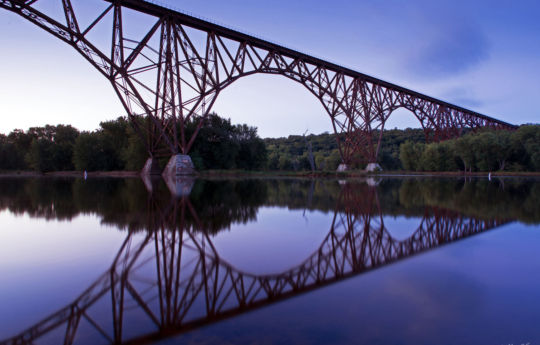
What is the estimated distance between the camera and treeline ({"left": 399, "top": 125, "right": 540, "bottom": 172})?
48.7 meters

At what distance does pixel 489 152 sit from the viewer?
49656 mm

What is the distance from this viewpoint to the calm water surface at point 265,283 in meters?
2.38

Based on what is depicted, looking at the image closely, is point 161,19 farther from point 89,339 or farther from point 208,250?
point 89,339

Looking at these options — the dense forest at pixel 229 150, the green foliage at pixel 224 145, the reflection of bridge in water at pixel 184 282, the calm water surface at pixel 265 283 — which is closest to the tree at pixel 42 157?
the dense forest at pixel 229 150

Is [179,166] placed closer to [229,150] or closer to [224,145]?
[224,145]

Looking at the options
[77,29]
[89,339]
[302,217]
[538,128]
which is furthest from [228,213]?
[538,128]

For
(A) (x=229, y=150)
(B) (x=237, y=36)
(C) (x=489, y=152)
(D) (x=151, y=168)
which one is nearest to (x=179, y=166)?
(D) (x=151, y=168)

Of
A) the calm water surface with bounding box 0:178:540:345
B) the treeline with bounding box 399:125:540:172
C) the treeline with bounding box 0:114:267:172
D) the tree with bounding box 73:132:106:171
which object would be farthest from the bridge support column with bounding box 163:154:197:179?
the treeline with bounding box 399:125:540:172

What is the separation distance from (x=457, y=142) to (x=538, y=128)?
11037 millimetres

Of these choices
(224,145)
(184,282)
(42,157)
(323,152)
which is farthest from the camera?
(323,152)

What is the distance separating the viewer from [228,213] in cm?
807

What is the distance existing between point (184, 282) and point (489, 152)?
183 feet

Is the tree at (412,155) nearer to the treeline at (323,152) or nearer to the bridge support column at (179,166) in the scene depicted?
the treeline at (323,152)

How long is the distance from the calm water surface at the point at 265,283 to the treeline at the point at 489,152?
161ft
